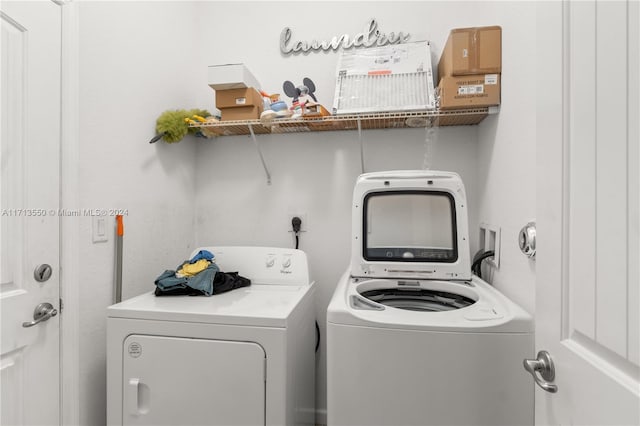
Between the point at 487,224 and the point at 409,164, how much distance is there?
0.59 meters

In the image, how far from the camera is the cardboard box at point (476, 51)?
4.91ft

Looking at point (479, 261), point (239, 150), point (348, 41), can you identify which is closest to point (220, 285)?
point (239, 150)

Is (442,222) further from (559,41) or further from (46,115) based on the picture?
(46,115)

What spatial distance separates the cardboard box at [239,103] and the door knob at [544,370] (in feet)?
5.57

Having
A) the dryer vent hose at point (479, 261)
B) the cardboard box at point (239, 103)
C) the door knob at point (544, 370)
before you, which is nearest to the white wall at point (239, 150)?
the dryer vent hose at point (479, 261)

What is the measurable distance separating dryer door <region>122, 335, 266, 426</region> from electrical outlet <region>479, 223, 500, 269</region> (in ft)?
3.80

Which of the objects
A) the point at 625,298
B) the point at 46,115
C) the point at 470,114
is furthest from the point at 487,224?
the point at 46,115

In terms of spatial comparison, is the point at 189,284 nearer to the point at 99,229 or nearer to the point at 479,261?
the point at 99,229

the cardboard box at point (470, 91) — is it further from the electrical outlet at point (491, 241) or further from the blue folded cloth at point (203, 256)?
the blue folded cloth at point (203, 256)

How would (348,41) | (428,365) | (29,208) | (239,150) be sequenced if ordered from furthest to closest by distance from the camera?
(239,150)
(348,41)
(29,208)
(428,365)

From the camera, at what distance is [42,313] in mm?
1212

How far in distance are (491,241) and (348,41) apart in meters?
1.51

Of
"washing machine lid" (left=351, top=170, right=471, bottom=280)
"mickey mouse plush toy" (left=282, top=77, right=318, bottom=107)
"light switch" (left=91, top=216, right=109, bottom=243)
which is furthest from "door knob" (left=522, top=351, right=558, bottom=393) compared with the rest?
"light switch" (left=91, top=216, right=109, bottom=243)

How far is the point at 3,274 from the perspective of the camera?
3.63ft
